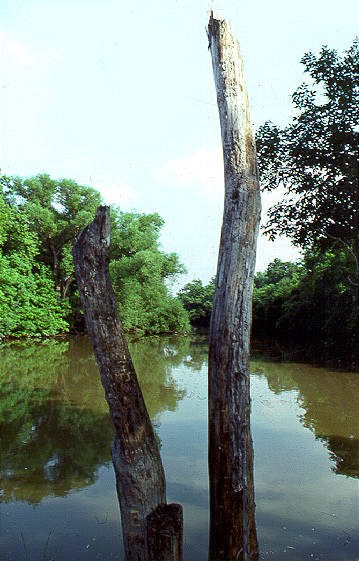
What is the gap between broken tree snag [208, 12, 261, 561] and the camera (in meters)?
2.67

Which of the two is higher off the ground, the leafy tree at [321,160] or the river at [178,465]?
the leafy tree at [321,160]

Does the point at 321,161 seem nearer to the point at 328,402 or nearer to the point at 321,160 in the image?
the point at 321,160

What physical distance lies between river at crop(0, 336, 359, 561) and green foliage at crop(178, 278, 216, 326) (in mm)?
23803

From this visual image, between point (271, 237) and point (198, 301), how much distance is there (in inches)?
1002

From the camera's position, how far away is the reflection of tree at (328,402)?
5.68 meters

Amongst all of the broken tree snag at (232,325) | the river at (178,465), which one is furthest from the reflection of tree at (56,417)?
the broken tree snag at (232,325)

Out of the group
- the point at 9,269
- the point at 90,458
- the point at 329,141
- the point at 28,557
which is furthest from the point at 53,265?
the point at 28,557

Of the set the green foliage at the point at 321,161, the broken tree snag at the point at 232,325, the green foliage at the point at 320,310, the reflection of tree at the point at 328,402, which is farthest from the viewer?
the green foliage at the point at 320,310

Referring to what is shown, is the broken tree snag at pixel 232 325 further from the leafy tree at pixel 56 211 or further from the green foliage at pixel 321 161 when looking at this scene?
the leafy tree at pixel 56 211

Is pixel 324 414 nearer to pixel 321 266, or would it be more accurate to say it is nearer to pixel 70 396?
pixel 70 396

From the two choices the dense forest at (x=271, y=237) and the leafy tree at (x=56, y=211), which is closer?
the dense forest at (x=271, y=237)

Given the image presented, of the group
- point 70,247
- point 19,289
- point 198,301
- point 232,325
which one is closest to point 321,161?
point 232,325

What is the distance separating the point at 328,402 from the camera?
27.2 feet

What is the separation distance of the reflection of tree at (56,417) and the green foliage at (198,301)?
2054 cm
